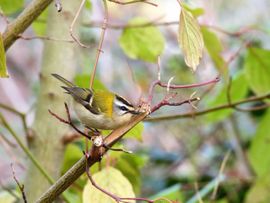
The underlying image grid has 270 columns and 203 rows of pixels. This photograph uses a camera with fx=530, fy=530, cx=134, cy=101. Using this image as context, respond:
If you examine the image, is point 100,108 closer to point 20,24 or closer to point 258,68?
point 20,24

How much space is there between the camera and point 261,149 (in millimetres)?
1053

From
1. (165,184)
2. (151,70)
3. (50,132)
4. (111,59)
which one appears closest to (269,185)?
(165,184)

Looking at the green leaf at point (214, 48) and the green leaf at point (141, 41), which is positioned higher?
the green leaf at point (141, 41)

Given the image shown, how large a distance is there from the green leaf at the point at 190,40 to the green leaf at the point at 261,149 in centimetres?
58

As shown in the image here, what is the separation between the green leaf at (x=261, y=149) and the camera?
103 centimetres

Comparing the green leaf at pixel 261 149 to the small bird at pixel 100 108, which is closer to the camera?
the small bird at pixel 100 108

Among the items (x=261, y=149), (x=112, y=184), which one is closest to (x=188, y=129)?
(x=261, y=149)

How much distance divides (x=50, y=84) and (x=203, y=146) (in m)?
1.09

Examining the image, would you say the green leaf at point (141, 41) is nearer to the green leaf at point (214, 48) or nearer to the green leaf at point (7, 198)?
the green leaf at point (214, 48)

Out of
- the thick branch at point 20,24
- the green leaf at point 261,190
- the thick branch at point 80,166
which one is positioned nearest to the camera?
the thick branch at point 80,166

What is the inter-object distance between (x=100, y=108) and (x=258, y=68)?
1.43ft

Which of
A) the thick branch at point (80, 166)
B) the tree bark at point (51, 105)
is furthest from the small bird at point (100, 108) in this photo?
the tree bark at point (51, 105)

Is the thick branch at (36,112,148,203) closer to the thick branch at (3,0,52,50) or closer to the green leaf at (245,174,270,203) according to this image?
the thick branch at (3,0,52,50)

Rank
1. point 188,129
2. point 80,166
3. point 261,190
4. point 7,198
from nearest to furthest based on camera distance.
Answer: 1. point 80,166
2. point 7,198
3. point 261,190
4. point 188,129
